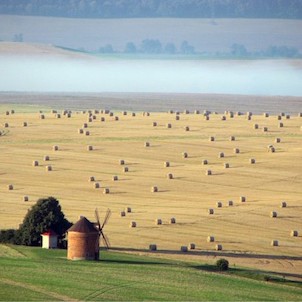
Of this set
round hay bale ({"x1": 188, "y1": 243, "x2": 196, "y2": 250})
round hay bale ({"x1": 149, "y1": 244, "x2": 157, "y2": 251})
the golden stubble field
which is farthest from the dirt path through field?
round hay bale ({"x1": 188, "y1": 243, "x2": 196, "y2": 250})

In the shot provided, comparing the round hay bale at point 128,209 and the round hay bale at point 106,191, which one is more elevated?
the round hay bale at point 106,191

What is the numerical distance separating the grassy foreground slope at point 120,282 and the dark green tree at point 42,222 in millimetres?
3012

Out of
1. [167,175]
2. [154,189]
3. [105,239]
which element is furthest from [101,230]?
[167,175]

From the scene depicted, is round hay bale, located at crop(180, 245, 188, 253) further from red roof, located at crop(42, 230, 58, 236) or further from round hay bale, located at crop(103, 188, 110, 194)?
round hay bale, located at crop(103, 188, 110, 194)

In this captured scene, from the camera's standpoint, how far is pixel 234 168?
100688 mm

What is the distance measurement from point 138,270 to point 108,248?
22.8 ft

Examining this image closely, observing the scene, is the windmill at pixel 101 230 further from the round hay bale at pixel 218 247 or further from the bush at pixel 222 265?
the bush at pixel 222 265

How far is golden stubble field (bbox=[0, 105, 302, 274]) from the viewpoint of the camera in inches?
3007

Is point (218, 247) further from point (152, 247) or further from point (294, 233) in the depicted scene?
point (294, 233)

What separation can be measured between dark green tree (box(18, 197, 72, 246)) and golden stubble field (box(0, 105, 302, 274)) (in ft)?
8.46

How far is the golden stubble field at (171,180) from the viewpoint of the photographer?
7638cm

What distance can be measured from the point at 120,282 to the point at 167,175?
111 feet

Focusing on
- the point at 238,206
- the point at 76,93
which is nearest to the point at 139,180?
the point at 238,206

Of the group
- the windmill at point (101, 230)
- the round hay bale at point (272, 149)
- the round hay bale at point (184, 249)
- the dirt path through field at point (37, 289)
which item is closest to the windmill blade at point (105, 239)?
the windmill at point (101, 230)
